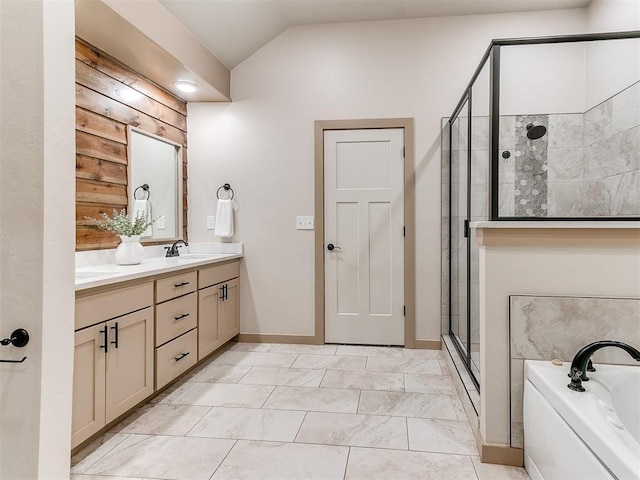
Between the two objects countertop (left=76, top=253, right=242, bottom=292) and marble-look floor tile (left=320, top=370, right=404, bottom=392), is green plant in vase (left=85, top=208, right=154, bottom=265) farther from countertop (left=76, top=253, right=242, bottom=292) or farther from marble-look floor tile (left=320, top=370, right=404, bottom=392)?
marble-look floor tile (left=320, top=370, right=404, bottom=392)

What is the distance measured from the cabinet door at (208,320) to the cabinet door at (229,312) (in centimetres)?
9

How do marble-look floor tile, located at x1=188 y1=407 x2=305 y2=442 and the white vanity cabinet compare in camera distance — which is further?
marble-look floor tile, located at x1=188 y1=407 x2=305 y2=442

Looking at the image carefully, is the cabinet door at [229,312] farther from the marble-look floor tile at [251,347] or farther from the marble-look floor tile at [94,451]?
the marble-look floor tile at [94,451]

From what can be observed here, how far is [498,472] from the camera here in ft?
5.93

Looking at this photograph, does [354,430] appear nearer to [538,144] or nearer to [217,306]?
[217,306]

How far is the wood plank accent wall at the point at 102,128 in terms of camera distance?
2561 mm

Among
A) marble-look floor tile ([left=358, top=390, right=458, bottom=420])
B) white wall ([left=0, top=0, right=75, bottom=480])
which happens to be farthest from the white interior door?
white wall ([left=0, top=0, right=75, bottom=480])

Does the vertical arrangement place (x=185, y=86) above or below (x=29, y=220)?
above

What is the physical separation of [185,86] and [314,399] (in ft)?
8.95

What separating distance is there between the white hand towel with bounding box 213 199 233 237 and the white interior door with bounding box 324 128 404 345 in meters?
0.89

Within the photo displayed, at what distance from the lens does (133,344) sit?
7.47 ft

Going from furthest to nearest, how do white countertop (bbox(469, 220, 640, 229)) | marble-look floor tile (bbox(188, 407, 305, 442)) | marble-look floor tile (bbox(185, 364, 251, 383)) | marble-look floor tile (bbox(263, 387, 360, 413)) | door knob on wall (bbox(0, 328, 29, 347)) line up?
marble-look floor tile (bbox(185, 364, 251, 383)) < marble-look floor tile (bbox(263, 387, 360, 413)) < marble-look floor tile (bbox(188, 407, 305, 442)) < white countertop (bbox(469, 220, 640, 229)) < door knob on wall (bbox(0, 328, 29, 347))

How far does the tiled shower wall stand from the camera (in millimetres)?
2482

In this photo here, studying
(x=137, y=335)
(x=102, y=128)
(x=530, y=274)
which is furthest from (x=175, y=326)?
(x=530, y=274)
